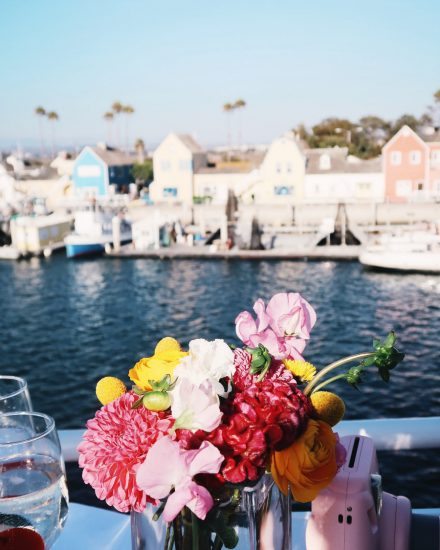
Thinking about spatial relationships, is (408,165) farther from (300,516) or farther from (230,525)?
(230,525)

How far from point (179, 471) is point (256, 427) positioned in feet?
0.56

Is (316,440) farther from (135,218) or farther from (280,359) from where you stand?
(135,218)

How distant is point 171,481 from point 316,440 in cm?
31

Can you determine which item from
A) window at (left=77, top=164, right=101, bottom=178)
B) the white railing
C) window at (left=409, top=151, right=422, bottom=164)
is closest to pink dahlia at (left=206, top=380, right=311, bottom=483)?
the white railing

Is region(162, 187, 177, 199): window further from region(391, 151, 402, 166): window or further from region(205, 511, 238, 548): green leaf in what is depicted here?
region(205, 511, 238, 548): green leaf

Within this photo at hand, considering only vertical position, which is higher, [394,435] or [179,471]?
[179,471]

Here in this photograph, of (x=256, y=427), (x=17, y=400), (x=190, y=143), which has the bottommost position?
(x=17, y=400)

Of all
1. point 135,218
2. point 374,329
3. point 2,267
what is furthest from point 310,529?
point 135,218

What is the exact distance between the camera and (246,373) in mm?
1438

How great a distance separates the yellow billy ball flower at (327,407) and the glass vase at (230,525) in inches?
6.7

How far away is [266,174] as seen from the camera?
51938mm

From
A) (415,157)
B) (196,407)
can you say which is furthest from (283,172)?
(196,407)

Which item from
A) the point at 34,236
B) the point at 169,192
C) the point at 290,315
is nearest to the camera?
the point at 290,315

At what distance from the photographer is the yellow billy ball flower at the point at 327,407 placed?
4.82ft
